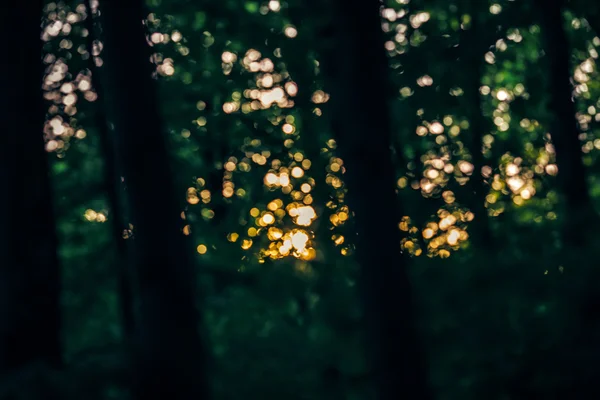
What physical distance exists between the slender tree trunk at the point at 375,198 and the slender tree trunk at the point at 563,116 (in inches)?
114

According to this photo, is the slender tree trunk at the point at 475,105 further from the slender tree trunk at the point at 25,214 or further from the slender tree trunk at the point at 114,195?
the slender tree trunk at the point at 25,214

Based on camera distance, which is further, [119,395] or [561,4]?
[561,4]

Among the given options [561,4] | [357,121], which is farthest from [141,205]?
[561,4]

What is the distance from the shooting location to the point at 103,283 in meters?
13.9

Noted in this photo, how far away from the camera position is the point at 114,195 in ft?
43.2

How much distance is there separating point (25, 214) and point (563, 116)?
675 cm

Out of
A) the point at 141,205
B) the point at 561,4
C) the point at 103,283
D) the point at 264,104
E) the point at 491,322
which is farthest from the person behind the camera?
the point at 264,104

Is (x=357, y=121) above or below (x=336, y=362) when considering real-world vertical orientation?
above

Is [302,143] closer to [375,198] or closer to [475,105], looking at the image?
[475,105]

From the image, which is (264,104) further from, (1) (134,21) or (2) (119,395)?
(2) (119,395)

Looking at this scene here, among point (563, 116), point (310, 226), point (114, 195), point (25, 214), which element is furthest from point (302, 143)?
point (25, 214)

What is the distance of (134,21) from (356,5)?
2102 mm

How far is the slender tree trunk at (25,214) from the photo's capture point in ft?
24.0

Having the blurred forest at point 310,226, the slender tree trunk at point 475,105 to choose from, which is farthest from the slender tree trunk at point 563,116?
the slender tree trunk at point 475,105
